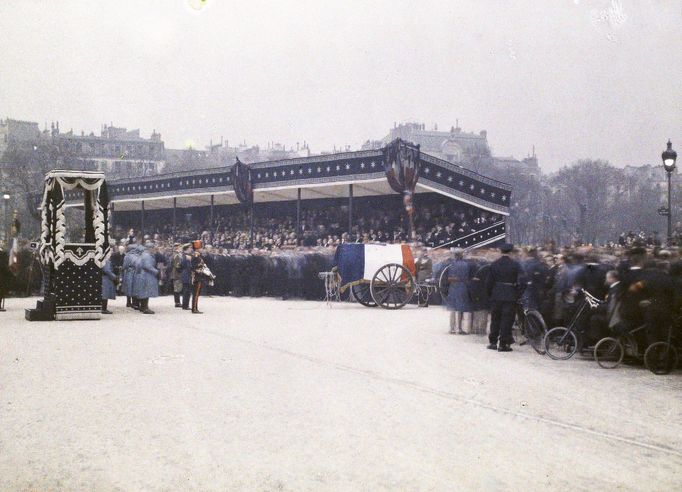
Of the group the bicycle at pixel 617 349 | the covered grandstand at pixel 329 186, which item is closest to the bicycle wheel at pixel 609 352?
the bicycle at pixel 617 349

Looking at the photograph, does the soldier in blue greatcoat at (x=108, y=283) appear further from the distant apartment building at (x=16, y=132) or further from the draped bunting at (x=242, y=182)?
the distant apartment building at (x=16, y=132)

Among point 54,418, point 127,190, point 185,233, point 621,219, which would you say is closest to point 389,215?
point 621,219

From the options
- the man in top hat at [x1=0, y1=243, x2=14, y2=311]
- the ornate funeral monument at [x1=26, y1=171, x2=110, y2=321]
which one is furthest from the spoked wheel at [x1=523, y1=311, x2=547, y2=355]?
the man in top hat at [x1=0, y1=243, x2=14, y2=311]

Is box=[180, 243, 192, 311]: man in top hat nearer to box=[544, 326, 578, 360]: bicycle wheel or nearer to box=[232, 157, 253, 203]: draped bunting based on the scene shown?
box=[544, 326, 578, 360]: bicycle wheel

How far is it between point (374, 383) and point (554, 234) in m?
28.0

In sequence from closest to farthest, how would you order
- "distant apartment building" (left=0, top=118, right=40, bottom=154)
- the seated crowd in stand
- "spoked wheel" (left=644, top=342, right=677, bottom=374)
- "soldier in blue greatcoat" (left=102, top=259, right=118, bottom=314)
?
"spoked wheel" (left=644, top=342, right=677, bottom=374) → "soldier in blue greatcoat" (left=102, top=259, right=118, bottom=314) → the seated crowd in stand → "distant apartment building" (left=0, top=118, right=40, bottom=154)

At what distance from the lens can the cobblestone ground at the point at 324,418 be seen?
457 centimetres

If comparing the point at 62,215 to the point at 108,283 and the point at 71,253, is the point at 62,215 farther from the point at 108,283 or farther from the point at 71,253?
the point at 108,283

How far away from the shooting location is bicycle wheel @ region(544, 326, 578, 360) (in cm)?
Result: 1028

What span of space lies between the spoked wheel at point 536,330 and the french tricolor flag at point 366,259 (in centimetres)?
717

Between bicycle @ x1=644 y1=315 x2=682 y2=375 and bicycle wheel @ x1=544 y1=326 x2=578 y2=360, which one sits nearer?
bicycle @ x1=644 y1=315 x2=682 y2=375

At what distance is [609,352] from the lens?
9688 mm

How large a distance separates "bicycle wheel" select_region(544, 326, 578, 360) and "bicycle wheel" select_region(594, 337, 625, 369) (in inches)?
18.4

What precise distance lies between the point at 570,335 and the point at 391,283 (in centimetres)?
811
